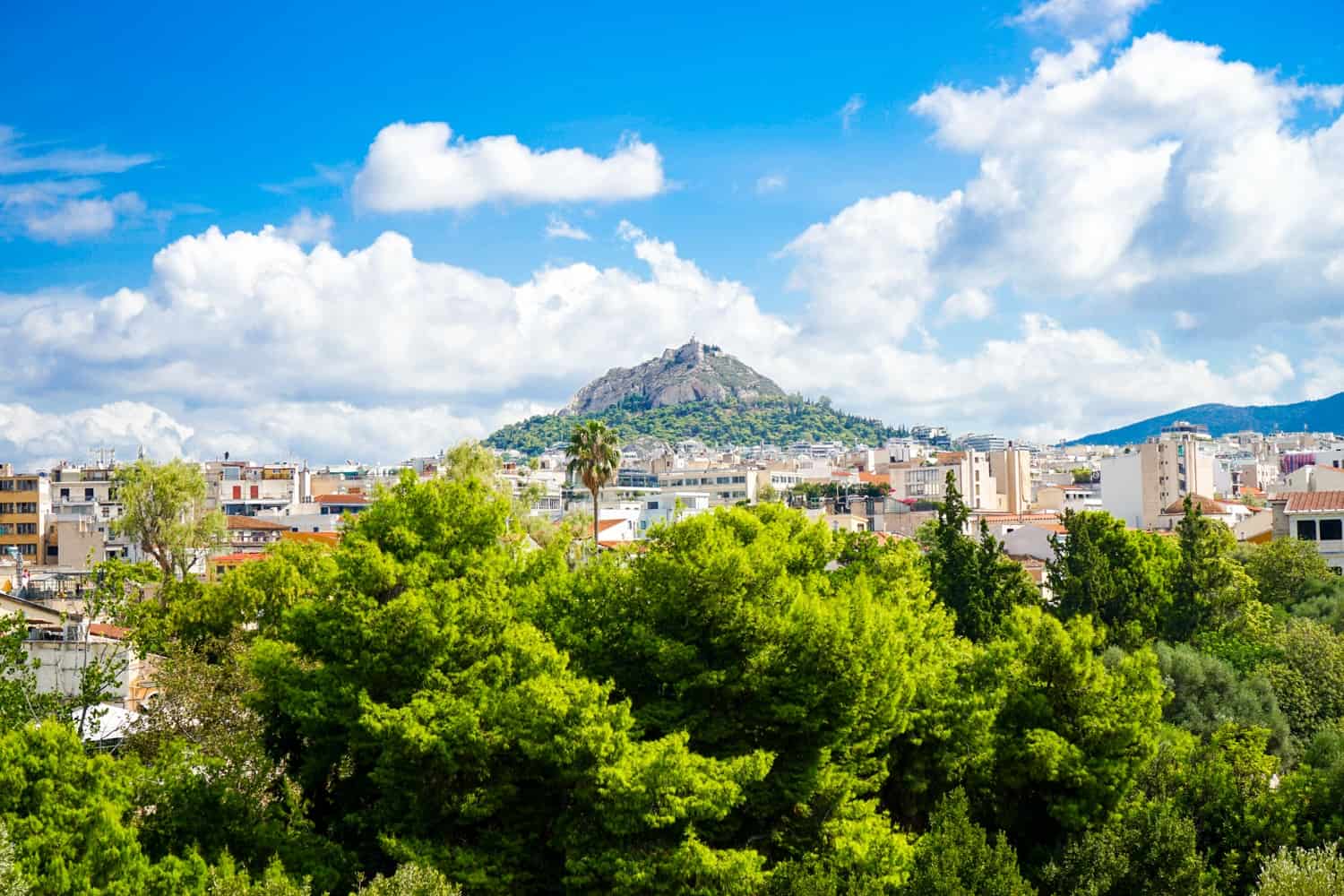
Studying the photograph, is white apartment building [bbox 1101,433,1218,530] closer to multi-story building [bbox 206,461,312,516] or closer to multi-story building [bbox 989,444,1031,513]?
multi-story building [bbox 989,444,1031,513]

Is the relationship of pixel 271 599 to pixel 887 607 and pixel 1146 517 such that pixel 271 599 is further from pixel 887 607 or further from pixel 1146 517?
pixel 1146 517

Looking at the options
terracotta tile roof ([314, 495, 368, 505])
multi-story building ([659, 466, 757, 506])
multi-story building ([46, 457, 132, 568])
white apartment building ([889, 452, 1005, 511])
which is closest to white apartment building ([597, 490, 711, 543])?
multi-story building ([659, 466, 757, 506])

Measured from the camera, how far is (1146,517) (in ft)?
290

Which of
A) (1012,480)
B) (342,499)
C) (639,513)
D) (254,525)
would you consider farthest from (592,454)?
(1012,480)

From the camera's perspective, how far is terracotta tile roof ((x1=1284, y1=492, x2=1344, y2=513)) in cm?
5569

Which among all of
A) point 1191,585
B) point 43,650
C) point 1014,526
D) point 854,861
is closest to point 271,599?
point 43,650

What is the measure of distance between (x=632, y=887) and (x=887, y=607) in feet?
30.5

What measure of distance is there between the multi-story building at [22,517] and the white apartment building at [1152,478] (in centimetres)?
6959

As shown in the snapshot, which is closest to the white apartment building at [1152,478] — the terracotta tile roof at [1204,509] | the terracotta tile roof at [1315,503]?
the terracotta tile roof at [1204,509]

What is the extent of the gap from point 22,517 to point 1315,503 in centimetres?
7081

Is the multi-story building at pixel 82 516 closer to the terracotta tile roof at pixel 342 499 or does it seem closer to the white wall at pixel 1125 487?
the terracotta tile roof at pixel 342 499

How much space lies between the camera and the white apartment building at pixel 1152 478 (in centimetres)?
A: 8981

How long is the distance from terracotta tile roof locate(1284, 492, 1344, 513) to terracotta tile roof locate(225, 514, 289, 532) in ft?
187

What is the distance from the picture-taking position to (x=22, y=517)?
7612cm
